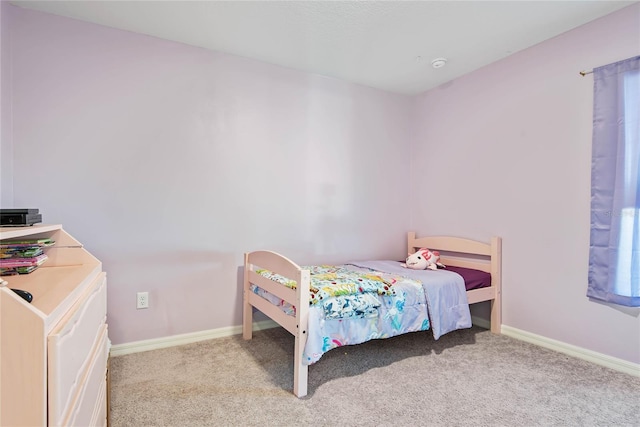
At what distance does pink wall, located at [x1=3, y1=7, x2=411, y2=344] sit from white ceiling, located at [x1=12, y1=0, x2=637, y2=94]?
183 mm

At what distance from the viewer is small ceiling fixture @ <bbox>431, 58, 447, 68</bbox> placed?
2.79 metres

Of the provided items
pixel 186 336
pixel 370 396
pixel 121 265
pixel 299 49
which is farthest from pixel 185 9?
pixel 370 396

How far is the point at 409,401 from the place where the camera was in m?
1.78

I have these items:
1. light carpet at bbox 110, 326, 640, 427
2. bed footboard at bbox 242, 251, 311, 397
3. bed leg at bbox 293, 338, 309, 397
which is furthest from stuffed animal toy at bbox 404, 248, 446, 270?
bed leg at bbox 293, 338, 309, 397

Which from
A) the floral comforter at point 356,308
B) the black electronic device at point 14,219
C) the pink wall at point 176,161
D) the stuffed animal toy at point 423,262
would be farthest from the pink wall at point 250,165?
the black electronic device at point 14,219

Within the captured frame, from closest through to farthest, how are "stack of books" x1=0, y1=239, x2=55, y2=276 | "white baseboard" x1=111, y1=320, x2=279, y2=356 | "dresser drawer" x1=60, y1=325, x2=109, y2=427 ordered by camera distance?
"dresser drawer" x1=60, y1=325, x2=109, y2=427
"stack of books" x1=0, y1=239, x2=55, y2=276
"white baseboard" x1=111, y1=320, x2=279, y2=356

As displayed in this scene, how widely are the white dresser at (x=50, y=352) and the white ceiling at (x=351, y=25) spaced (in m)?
1.64

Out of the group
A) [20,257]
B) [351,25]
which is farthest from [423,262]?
[20,257]

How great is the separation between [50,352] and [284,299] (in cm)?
137

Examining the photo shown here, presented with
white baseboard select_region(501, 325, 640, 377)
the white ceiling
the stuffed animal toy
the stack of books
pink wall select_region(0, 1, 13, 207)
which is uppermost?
the white ceiling

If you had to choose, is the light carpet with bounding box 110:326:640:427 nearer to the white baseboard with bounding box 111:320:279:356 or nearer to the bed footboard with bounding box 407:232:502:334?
the white baseboard with bounding box 111:320:279:356

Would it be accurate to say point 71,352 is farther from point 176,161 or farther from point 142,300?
point 176,161

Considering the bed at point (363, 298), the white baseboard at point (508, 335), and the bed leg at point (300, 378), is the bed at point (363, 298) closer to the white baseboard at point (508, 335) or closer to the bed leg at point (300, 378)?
the bed leg at point (300, 378)

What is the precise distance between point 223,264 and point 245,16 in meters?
1.76
